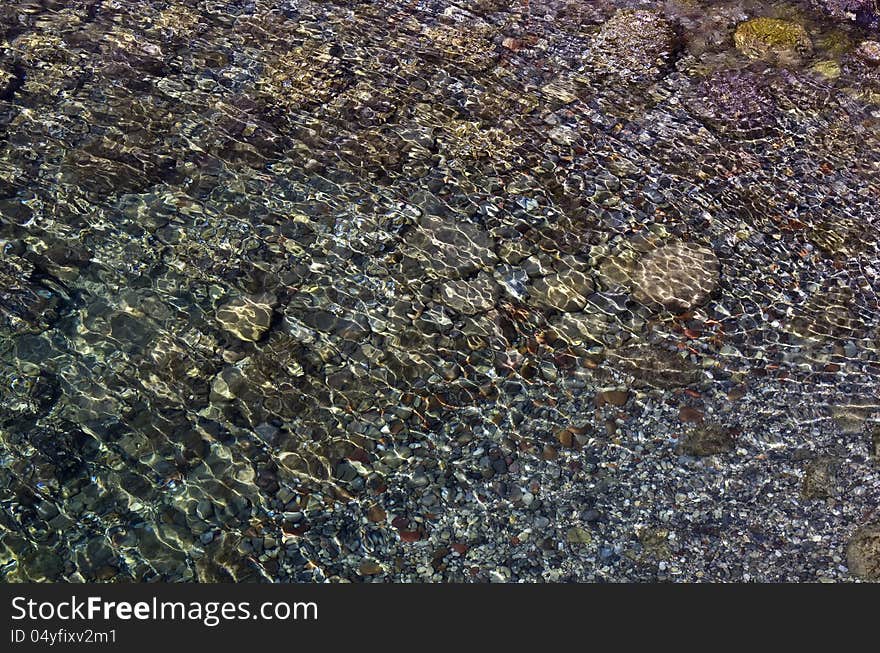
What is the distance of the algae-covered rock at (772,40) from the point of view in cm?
1077

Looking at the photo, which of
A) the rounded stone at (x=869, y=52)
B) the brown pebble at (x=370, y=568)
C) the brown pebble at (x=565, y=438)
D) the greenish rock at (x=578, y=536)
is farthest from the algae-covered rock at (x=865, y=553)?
the rounded stone at (x=869, y=52)

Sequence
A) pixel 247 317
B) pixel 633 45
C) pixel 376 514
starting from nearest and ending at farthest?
pixel 376 514 → pixel 247 317 → pixel 633 45

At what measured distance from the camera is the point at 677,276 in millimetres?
7719

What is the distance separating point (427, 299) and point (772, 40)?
23.2 feet

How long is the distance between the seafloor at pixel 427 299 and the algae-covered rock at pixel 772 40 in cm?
7

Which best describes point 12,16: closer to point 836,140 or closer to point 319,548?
point 319,548

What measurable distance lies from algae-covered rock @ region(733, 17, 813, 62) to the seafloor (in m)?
0.07

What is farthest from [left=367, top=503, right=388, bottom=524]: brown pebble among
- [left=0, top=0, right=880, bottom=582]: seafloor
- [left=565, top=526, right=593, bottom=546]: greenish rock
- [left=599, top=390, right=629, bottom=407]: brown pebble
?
[left=599, top=390, right=629, bottom=407]: brown pebble

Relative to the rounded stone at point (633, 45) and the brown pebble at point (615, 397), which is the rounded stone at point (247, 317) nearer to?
the brown pebble at point (615, 397)

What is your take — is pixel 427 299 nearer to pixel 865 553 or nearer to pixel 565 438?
pixel 565 438

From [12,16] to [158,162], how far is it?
362 cm

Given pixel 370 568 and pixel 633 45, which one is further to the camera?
pixel 633 45

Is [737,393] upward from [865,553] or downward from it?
upward

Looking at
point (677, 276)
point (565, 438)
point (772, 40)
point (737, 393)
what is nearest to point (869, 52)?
point (772, 40)
